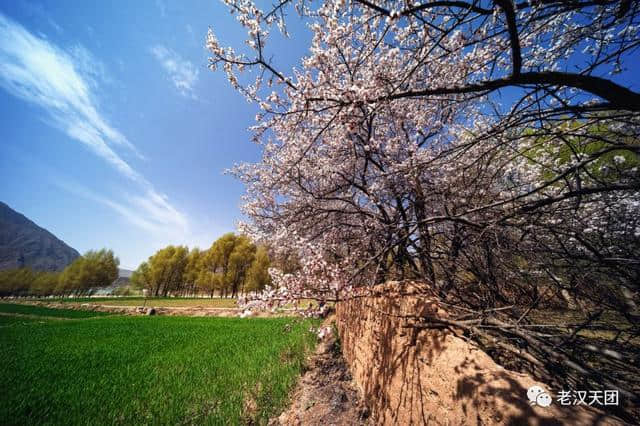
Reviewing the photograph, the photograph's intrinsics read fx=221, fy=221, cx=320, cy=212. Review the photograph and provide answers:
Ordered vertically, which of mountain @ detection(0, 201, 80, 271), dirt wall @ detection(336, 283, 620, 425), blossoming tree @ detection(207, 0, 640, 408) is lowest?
dirt wall @ detection(336, 283, 620, 425)

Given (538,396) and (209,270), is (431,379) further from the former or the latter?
(209,270)

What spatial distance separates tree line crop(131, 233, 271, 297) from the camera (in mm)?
30520

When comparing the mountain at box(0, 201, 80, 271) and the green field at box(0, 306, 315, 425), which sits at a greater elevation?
the mountain at box(0, 201, 80, 271)

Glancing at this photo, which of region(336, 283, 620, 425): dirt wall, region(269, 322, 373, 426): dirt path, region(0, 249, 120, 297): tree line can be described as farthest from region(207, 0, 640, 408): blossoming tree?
region(0, 249, 120, 297): tree line


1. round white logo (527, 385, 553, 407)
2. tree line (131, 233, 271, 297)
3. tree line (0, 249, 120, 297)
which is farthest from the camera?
tree line (0, 249, 120, 297)

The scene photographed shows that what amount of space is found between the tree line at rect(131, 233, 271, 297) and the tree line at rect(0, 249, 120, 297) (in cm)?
555

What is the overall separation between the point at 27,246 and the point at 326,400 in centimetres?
23409

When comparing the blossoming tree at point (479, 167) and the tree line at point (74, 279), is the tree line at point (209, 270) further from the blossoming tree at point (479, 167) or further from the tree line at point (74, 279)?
the blossoming tree at point (479, 167)

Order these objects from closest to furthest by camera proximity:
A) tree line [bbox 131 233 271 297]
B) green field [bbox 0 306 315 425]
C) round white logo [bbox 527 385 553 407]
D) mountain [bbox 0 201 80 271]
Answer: round white logo [bbox 527 385 553 407]
green field [bbox 0 306 315 425]
tree line [bbox 131 233 271 297]
mountain [bbox 0 201 80 271]

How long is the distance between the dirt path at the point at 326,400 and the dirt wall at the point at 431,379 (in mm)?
277

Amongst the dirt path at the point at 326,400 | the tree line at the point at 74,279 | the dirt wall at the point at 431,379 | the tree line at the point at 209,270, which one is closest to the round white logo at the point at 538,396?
the dirt wall at the point at 431,379

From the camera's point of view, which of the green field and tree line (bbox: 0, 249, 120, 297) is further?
tree line (bbox: 0, 249, 120, 297)

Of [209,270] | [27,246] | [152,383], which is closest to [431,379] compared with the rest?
[152,383]

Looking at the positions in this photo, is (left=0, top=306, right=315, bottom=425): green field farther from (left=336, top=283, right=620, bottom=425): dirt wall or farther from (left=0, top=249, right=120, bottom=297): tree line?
(left=0, top=249, right=120, bottom=297): tree line
